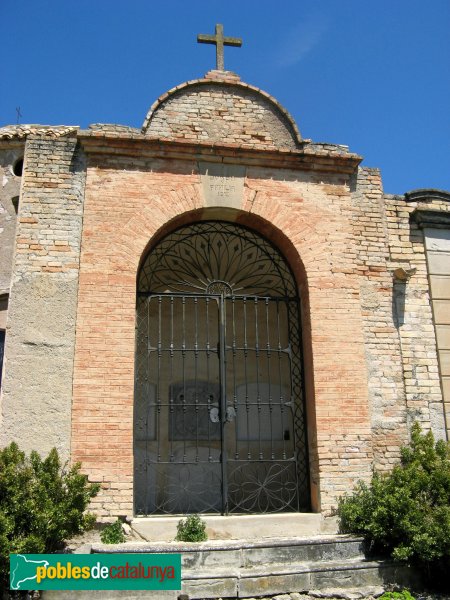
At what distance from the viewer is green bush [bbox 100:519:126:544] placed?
5.95 metres

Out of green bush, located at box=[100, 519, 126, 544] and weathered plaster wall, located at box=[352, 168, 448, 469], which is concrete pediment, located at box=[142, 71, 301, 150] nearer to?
weathered plaster wall, located at box=[352, 168, 448, 469]

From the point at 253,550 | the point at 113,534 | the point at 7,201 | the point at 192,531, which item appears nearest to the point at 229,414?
the point at 192,531

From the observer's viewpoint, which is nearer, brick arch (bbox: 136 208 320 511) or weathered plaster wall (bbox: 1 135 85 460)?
weathered plaster wall (bbox: 1 135 85 460)

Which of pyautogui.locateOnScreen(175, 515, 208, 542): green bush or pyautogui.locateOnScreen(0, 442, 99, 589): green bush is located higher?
pyautogui.locateOnScreen(0, 442, 99, 589): green bush

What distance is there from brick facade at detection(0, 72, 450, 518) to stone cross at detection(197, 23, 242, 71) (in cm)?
27

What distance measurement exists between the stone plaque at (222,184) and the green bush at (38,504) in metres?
3.64

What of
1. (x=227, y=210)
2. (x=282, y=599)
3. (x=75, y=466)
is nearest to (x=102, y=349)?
(x=75, y=466)

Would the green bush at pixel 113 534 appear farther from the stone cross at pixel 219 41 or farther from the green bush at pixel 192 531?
the stone cross at pixel 219 41

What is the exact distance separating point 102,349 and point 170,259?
2.67 metres

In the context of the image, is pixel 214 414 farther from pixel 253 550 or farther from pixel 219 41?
pixel 219 41

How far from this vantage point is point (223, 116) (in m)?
8.03

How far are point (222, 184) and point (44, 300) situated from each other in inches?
105

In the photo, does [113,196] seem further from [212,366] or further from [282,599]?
[282,599]

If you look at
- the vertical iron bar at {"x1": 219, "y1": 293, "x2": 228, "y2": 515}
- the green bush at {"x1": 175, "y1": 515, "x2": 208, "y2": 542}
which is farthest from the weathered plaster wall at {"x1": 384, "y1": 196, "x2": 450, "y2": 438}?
the green bush at {"x1": 175, "y1": 515, "x2": 208, "y2": 542}
